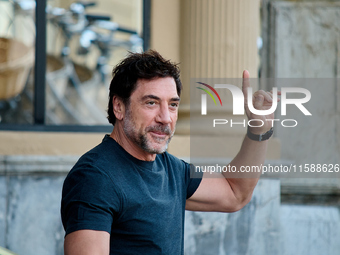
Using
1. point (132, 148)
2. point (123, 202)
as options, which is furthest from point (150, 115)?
point (123, 202)

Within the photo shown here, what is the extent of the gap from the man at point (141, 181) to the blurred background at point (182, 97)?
1860 mm

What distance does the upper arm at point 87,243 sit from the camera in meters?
1.83

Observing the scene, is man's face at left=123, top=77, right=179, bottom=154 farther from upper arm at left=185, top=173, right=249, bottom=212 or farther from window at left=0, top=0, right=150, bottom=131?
window at left=0, top=0, right=150, bottom=131

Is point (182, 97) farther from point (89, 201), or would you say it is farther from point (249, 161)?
point (89, 201)

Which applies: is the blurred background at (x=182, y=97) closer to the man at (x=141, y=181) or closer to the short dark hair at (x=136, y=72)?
the man at (x=141, y=181)

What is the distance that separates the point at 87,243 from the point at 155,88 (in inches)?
32.7

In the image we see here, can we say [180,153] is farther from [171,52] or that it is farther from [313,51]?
[313,51]

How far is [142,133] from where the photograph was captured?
90.1 inches

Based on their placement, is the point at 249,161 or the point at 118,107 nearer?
the point at 118,107

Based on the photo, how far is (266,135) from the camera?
2590mm

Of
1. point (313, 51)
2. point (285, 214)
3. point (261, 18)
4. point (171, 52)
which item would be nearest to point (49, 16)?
point (171, 52)

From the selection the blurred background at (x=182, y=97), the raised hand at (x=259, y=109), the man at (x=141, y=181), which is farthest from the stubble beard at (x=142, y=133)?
the blurred background at (x=182, y=97)

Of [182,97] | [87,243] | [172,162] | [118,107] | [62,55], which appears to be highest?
[62,55]

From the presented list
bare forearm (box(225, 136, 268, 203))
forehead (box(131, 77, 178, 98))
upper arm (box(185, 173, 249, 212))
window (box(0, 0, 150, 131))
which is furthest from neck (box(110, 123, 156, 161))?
window (box(0, 0, 150, 131))
